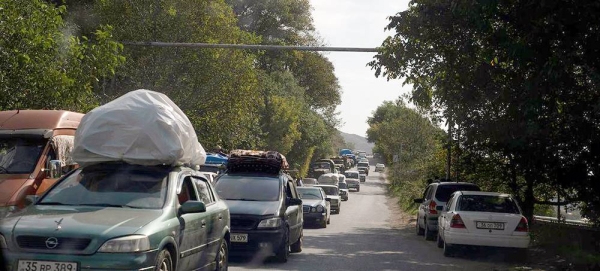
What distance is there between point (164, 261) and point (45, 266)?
133 centimetres

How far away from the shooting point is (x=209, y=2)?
31719mm

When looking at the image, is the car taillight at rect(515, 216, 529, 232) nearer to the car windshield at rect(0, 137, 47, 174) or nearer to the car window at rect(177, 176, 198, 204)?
the car window at rect(177, 176, 198, 204)

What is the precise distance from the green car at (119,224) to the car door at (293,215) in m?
4.27

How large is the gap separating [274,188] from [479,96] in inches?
217

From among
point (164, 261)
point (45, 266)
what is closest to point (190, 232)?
point (164, 261)

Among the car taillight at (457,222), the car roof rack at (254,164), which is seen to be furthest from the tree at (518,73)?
the car roof rack at (254,164)

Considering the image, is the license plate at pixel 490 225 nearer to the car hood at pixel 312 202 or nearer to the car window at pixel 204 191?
the car window at pixel 204 191

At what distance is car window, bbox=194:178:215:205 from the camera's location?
1051 cm

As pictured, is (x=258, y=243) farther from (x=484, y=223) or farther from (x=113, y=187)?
(x=484, y=223)

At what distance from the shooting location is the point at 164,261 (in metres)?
8.62

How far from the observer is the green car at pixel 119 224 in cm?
784

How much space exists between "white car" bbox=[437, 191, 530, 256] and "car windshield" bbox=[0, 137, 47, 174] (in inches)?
328

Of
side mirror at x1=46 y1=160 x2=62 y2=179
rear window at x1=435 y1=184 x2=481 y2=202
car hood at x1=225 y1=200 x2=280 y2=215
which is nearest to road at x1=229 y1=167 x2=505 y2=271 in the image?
car hood at x1=225 y1=200 x2=280 y2=215

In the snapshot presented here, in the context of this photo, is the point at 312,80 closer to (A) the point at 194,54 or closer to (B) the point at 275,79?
(B) the point at 275,79
